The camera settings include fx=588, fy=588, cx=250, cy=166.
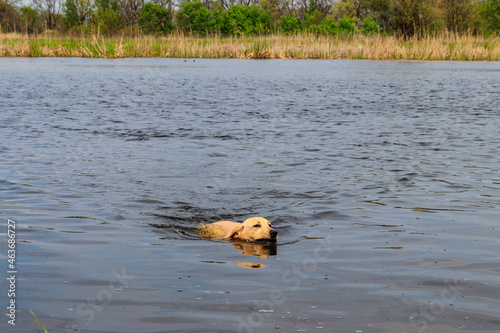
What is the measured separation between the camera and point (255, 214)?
25.5 ft

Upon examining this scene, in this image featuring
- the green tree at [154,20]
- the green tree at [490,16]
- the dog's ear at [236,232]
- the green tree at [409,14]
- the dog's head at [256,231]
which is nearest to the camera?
the dog's head at [256,231]

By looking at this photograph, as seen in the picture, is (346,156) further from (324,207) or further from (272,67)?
(272,67)

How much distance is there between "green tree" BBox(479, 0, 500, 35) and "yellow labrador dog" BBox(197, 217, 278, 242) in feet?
199

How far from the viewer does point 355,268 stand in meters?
5.16

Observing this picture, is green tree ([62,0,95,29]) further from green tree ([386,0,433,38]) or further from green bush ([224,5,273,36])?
green tree ([386,0,433,38])

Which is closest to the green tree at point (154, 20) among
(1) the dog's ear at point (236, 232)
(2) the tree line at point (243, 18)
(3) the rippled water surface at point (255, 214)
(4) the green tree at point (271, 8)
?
(2) the tree line at point (243, 18)

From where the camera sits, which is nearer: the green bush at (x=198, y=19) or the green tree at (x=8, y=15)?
the green bush at (x=198, y=19)

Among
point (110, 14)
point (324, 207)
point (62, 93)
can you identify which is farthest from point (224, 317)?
point (110, 14)

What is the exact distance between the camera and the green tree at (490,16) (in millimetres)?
60906

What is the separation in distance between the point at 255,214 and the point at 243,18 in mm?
58621

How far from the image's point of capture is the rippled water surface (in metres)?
4.24

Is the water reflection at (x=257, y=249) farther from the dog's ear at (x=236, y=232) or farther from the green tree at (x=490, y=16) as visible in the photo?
the green tree at (x=490, y=16)

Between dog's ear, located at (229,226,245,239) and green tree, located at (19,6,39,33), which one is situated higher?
green tree, located at (19,6,39,33)

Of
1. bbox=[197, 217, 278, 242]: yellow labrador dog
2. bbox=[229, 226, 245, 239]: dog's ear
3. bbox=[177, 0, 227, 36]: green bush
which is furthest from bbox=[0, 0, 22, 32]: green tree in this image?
bbox=[229, 226, 245, 239]: dog's ear
